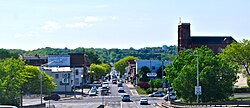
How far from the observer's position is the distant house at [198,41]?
158m

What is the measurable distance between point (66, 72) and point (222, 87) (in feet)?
221

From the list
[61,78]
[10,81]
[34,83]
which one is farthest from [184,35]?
[10,81]

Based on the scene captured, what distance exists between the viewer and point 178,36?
160875 mm

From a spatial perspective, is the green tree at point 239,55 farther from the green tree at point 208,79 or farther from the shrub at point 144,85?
the shrub at point 144,85

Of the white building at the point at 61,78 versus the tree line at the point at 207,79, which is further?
the white building at the point at 61,78

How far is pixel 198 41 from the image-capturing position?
6289 inches

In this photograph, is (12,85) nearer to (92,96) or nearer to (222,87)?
(222,87)

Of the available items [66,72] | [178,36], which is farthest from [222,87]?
[178,36]

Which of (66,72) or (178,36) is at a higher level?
(178,36)

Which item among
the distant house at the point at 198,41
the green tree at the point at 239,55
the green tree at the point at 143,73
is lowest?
the green tree at the point at 143,73

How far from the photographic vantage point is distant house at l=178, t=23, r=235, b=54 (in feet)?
519

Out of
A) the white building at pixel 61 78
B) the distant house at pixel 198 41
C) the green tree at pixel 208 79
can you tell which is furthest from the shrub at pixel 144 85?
the green tree at pixel 208 79

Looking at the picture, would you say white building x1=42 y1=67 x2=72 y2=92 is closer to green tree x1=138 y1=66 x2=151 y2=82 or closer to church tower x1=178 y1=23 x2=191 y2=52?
green tree x1=138 y1=66 x2=151 y2=82

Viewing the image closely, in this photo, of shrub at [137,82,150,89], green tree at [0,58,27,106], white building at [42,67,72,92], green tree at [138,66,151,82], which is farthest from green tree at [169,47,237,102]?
green tree at [138,66,151,82]
